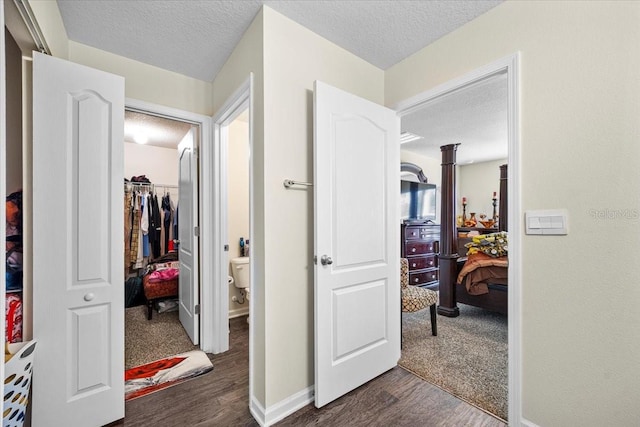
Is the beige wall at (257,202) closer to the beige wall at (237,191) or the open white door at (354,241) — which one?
the open white door at (354,241)

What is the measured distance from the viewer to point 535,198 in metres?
Result: 1.46

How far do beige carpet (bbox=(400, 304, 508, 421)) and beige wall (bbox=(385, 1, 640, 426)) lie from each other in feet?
1.36

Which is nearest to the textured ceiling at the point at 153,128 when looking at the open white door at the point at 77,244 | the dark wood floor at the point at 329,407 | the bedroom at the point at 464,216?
the open white door at the point at 77,244

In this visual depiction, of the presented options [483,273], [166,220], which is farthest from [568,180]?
[166,220]

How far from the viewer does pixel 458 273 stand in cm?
342

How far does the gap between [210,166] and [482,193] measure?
19.1 ft

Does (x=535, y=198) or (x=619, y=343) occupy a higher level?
(x=535, y=198)

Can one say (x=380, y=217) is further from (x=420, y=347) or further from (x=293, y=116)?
(x=420, y=347)

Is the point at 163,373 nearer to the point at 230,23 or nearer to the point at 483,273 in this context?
the point at 230,23

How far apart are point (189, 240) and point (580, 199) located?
276 cm

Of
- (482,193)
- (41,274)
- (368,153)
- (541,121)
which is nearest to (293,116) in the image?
(368,153)

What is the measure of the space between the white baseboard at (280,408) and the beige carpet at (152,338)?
114 cm

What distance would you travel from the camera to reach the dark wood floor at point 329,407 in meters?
1.60

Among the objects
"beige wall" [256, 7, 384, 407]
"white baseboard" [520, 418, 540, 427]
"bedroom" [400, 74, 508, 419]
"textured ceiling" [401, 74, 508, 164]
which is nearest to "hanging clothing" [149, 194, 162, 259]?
"beige wall" [256, 7, 384, 407]
